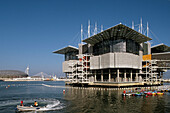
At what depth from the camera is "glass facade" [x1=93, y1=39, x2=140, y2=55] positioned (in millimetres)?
96438

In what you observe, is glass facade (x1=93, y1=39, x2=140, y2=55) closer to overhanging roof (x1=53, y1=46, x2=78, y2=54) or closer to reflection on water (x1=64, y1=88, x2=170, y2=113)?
overhanging roof (x1=53, y1=46, x2=78, y2=54)

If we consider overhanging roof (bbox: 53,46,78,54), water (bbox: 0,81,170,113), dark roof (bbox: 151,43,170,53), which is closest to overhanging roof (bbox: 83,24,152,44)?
dark roof (bbox: 151,43,170,53)

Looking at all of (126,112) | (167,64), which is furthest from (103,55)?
(126,112)

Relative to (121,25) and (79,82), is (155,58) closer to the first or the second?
(121,25)

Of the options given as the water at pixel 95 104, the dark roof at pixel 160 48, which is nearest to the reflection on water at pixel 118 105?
the water at pixel 95 104

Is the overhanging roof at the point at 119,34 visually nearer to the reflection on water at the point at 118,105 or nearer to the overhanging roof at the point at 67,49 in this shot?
the overhanging roof at the point at 67,49

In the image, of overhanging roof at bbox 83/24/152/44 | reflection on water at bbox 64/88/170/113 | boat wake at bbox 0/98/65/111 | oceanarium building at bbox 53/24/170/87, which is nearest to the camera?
reflection on water at bbox 64/88/170/113

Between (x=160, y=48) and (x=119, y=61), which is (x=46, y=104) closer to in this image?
(x=119, y=61)

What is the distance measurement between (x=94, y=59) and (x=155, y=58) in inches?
1543

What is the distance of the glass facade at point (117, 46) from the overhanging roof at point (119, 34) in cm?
245

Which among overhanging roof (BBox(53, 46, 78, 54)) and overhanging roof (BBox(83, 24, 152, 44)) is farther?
overhanging roof (BBox(53, 46, 78, 54))

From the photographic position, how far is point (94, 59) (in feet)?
341

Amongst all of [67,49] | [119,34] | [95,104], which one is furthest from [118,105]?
[67,49]

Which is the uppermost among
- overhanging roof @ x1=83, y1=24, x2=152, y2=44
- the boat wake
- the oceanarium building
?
overhanging roof @ x1=83, y1=24, x2=152, y2=44
